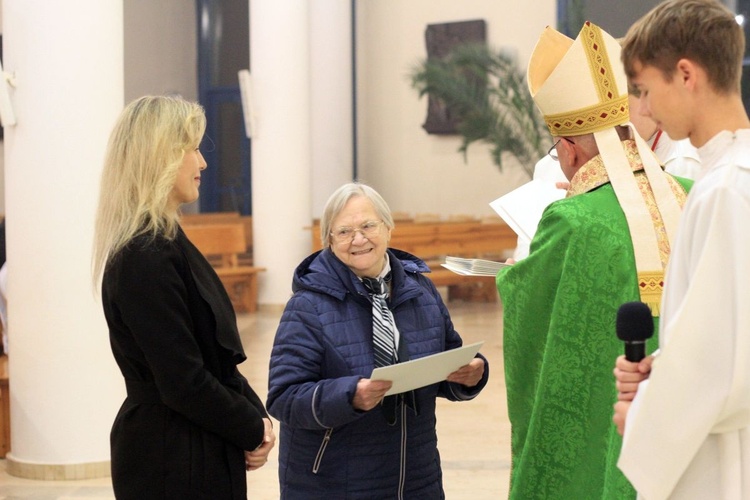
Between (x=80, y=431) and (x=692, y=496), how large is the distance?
160 inches

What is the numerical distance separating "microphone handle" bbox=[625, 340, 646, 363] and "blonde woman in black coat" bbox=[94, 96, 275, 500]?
115cm

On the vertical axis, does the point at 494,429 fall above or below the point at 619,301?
below

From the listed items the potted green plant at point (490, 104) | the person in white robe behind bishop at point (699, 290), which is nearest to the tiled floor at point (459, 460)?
the person in white robe behind bishop at point (699, 290)

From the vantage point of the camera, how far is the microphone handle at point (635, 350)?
1.75 metres

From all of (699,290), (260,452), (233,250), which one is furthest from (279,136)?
(699,290)

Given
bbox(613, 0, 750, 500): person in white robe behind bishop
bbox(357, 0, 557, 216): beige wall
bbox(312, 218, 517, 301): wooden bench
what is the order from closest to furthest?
bbox(613, 0, 750, 500): person in white robe behind bishop < bbox(312, 218, 517, 301): wooden bench < bbox(357, 0, 557, 216): beige wall

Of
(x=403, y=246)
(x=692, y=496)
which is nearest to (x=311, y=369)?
(x=692, y=496)

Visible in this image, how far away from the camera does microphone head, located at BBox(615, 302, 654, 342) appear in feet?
5.60

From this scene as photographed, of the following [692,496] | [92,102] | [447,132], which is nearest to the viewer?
[692,496]

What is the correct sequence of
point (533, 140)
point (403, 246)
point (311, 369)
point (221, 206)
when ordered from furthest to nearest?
point (221, 206) → point (533, 140) → point (403, 246) → point (311, 369)

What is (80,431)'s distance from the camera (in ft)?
17.2

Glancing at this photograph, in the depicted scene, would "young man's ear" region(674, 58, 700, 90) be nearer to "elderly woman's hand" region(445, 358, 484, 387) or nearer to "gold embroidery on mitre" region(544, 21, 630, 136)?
"gold embroidery on mitre" region(544, 21, 630, 136)

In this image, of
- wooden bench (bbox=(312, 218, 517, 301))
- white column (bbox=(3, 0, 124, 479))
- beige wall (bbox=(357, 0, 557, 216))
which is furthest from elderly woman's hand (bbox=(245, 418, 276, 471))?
beige wall (bbox=(357, 0, 557, 216))

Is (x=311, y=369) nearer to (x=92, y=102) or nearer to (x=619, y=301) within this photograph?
(x=619, y=301)
